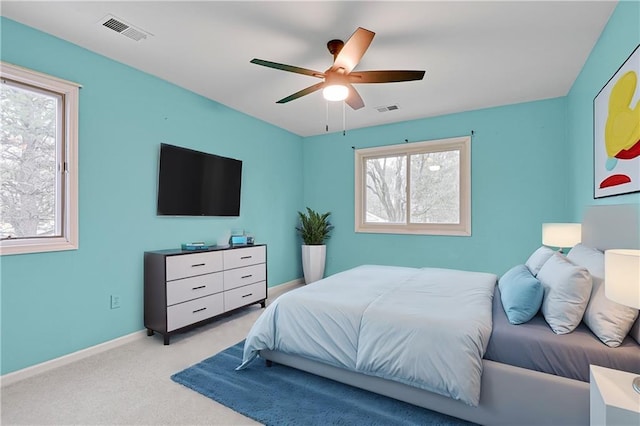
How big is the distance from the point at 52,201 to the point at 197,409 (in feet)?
6.96

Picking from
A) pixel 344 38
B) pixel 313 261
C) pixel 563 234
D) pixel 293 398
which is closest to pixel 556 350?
pixel 293 398

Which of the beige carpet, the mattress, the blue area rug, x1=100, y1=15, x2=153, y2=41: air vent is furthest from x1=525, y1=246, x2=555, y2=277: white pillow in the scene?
x1=100, y1=15, x2=153, y2=41: air vent

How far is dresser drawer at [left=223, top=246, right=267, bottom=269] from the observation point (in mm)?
3697

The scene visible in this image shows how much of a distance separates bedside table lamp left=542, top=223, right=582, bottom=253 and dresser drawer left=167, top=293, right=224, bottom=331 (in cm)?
361

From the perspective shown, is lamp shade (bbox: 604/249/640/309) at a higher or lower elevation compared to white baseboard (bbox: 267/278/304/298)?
higher

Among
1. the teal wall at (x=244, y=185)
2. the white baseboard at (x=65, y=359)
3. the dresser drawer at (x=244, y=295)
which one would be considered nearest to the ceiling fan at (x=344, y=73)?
the teal wall at (x=244, y=185)

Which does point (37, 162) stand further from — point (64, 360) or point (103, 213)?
point (64, 360)

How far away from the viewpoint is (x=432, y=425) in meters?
1.85

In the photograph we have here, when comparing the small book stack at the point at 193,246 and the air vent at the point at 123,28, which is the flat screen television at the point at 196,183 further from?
the air vent at the point at 123,28

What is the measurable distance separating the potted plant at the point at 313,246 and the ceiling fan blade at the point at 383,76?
10.0ft

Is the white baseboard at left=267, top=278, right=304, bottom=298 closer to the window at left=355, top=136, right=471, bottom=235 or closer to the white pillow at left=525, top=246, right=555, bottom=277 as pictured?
the window at left=355, top=136, right=471, bottom=235

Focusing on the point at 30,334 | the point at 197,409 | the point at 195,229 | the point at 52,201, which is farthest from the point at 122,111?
the point at 197,409

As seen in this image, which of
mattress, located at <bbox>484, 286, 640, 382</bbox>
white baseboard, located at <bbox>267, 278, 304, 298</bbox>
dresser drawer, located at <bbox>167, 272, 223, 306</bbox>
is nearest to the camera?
mattress, located at <bbox>484, 286, 640, 382</bbox>

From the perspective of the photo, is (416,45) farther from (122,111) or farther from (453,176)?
Result: (122,111)
